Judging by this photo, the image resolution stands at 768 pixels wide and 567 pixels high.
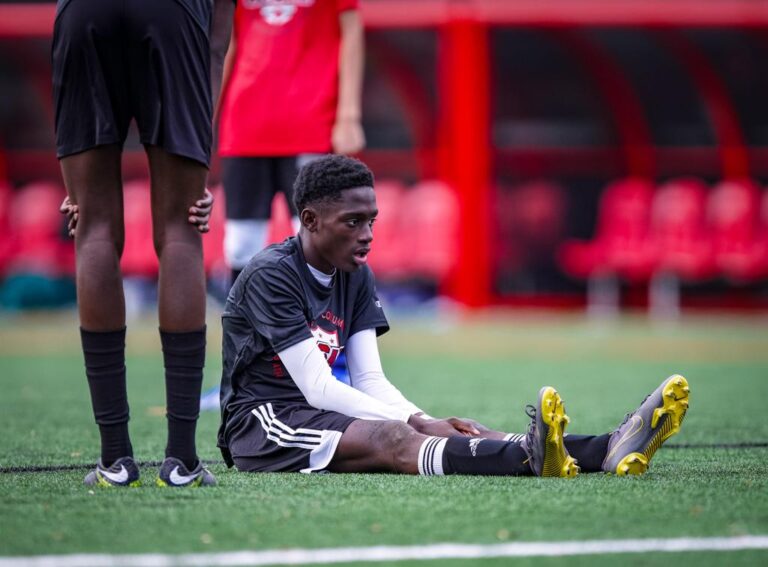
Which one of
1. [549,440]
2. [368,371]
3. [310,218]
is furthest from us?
[368,371]


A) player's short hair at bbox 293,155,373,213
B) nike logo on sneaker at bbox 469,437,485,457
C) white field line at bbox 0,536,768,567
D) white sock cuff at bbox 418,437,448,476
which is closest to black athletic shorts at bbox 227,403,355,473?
white sock cuff at bbox 418,437,448,476

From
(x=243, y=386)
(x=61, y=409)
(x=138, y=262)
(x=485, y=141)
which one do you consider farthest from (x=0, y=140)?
(x=243, y=386)

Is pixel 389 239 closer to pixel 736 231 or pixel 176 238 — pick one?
pixel 736 231

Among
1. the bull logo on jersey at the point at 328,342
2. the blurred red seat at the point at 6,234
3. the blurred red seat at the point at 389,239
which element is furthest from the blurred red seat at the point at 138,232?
the bull logo on jersey at the point at 328,342

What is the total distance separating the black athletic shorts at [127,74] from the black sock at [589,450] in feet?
3.99

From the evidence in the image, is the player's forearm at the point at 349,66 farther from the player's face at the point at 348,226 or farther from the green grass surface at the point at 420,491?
the player's face at the point at 348,226

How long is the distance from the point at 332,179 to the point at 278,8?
188 cm

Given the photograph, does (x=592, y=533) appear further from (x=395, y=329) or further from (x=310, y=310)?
(x=395, y=329)

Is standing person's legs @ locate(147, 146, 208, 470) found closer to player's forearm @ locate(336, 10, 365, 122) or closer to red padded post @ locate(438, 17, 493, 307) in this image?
player's forearm @ locate(336, 10, 365, 122)

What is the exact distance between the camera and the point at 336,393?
3621 mm

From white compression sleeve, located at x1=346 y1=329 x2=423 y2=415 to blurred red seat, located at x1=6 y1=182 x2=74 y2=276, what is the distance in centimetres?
896

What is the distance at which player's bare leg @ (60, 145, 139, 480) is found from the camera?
320cm

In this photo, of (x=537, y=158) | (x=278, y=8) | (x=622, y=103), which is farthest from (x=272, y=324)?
(x=622, y=103)

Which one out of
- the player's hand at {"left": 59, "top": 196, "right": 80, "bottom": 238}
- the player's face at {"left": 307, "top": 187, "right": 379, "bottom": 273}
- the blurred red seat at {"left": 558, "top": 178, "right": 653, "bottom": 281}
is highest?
the player's hand at {"left": 59, "top": 196, "right": 80, "bottom": 238}
